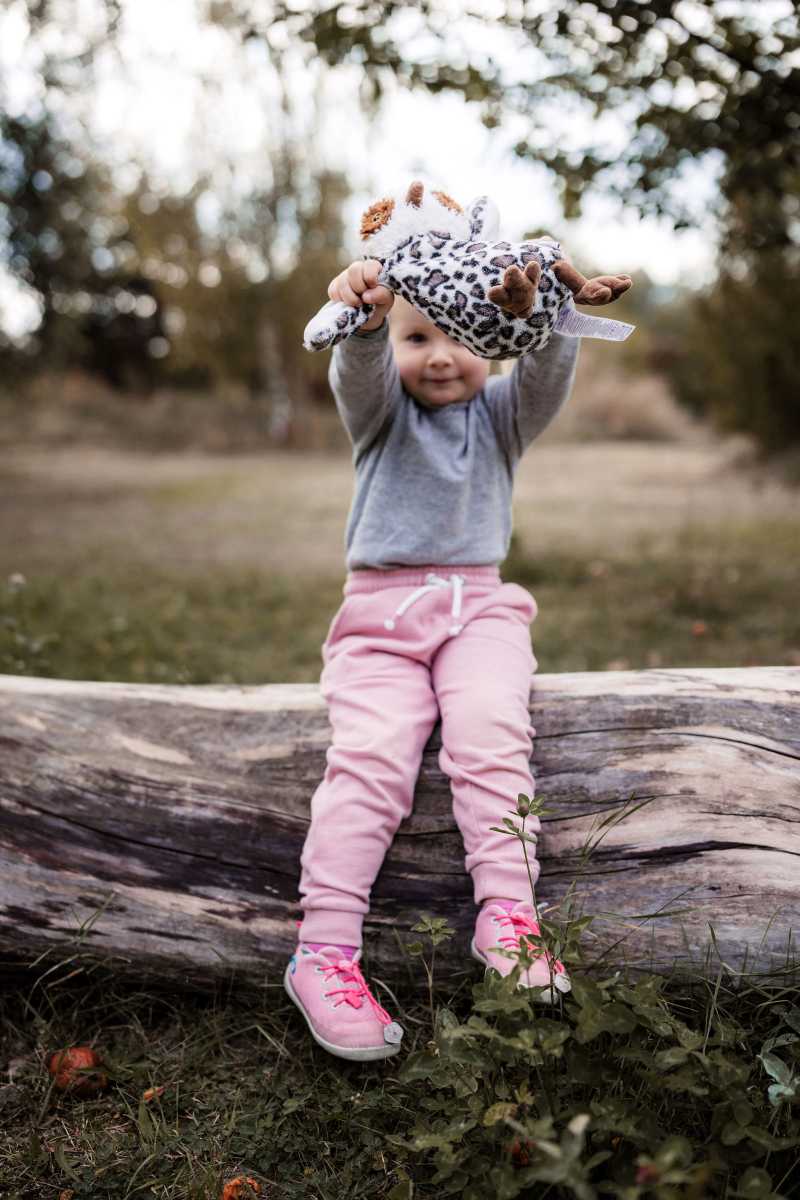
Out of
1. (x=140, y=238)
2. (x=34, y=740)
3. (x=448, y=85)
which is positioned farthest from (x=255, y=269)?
(x=34, y=740)

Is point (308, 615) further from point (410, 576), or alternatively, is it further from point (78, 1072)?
point (78, 1072)

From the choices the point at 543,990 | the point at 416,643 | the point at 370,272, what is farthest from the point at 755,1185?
the point at 370,272

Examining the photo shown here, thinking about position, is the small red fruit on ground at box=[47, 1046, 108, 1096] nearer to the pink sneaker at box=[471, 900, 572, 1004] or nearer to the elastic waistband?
the pink sneaker at box=[471, 900, 572, 1004]

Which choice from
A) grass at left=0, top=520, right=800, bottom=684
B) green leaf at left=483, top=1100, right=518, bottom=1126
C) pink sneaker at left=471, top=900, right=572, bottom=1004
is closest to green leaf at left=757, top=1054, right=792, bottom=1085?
pink sneaker at left=471, top=900, right=572, bottom=1004

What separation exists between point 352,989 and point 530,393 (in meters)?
1.42

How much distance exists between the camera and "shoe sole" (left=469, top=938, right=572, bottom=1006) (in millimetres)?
1548

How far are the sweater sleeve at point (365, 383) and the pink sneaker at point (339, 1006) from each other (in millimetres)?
1211

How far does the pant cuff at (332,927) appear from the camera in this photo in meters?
1.96

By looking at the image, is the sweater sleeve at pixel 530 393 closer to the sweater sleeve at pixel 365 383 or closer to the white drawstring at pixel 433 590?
the sweater sleeve at pixel 365 383

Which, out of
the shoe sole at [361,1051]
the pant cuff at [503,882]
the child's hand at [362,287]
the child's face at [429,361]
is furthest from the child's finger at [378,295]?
the shoe sole at [361,1051]

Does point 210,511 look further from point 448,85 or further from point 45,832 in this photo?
point 45,832

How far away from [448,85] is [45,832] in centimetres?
319

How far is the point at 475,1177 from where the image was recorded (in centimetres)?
153

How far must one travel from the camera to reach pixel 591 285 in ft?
6.16
